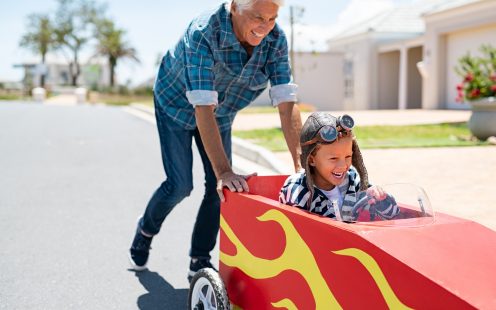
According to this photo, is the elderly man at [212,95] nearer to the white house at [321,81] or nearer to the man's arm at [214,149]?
the man's arm at [214,149]

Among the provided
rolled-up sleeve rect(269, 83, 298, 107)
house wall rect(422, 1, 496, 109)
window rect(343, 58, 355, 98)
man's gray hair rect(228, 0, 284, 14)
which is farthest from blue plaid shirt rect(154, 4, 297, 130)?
window rect(343, 58, 355, 98)

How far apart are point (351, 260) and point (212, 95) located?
1.21 metres

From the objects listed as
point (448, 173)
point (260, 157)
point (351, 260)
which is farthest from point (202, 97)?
point (260, 157)

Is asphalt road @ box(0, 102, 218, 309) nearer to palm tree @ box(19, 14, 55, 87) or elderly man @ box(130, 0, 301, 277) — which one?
elderly man @ box(130, 0, 301, 277)

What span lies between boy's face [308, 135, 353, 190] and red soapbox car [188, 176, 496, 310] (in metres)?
0.25

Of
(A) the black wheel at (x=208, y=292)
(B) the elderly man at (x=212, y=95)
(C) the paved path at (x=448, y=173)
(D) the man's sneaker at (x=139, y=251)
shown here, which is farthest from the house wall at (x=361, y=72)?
(A) the black wheel at (x=208, y=292)

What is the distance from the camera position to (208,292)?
289 cm

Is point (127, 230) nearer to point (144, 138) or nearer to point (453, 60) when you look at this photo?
point (144, 138)

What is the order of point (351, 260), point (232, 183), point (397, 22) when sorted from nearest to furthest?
point (351, 260)
point (232, 183)
point (397, 22)

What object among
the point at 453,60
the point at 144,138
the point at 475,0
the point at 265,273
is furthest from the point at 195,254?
the point at 453,60

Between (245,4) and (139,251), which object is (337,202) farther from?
(139,251)

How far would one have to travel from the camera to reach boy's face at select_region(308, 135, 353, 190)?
2.59 m

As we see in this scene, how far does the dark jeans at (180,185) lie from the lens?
11.5 feet

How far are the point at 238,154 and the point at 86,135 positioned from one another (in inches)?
203
